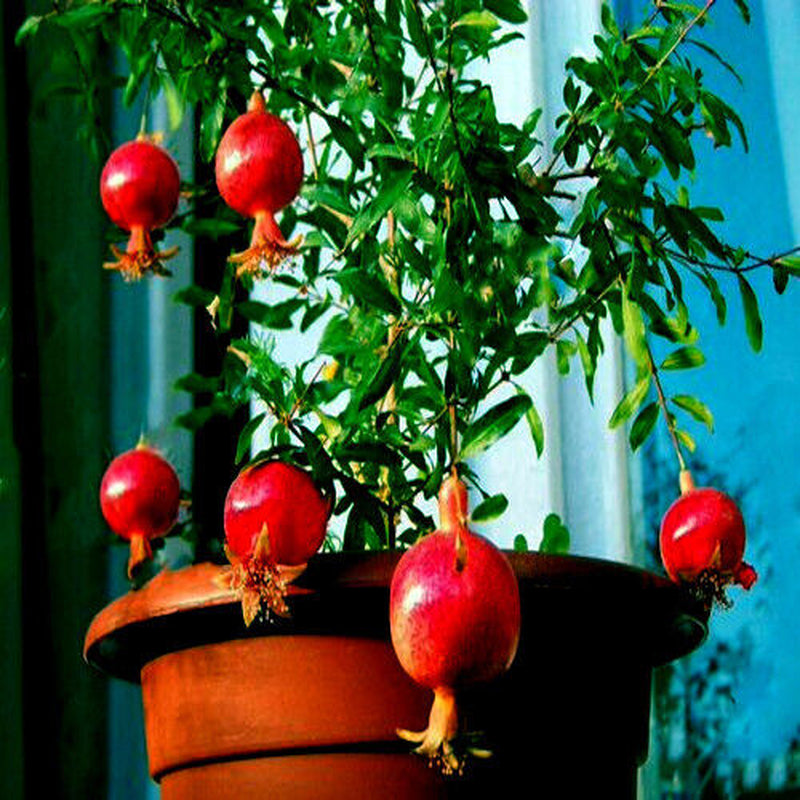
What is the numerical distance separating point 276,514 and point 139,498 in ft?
0.86

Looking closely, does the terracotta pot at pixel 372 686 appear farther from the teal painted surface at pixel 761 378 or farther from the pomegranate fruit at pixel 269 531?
the teal painted surface at pixel 761 378

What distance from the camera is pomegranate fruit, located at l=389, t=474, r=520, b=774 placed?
2.64 feet

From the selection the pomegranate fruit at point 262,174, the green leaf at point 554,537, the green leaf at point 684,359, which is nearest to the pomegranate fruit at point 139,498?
the pomegranate fruit at point 262,174

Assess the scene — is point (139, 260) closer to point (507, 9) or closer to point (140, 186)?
point (140, 186)

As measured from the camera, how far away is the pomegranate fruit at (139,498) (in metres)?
1.17

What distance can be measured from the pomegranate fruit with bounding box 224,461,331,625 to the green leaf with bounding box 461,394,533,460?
0.38 ft

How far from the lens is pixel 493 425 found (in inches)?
39.4

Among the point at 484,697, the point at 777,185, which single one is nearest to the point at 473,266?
the point at 484,697

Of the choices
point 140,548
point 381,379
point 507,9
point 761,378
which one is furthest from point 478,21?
point 761,378

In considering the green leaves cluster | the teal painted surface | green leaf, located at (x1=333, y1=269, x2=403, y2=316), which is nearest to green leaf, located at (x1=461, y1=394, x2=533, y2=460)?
the green leaves cluster

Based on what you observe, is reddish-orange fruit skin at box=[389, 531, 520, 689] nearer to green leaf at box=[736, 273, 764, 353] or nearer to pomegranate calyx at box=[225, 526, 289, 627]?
pomegranate calyx at box=[225, 526, 289, 627]

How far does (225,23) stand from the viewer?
1.15 meters

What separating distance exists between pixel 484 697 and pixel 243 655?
0.17 m

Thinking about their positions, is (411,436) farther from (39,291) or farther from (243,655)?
(39,291)
